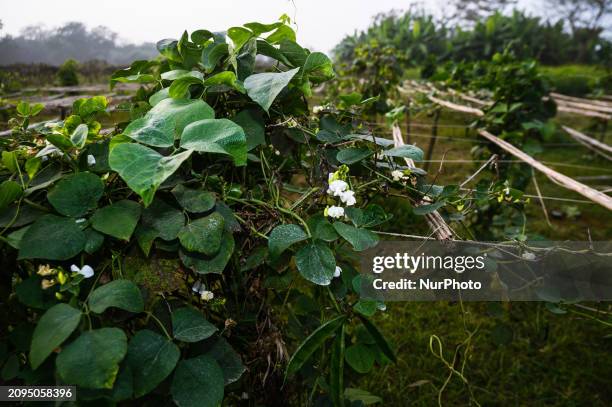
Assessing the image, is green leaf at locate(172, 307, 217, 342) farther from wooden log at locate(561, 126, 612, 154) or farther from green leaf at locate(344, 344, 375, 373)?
wooden log at locate(561, 126, 612, 154)

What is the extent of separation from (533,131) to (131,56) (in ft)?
6.94

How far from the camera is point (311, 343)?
0.42 m

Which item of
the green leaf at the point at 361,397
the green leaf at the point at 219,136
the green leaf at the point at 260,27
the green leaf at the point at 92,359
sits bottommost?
the green leaf at the point at 361,397

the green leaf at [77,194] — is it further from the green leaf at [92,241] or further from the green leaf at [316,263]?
the green leaf at [316,263]

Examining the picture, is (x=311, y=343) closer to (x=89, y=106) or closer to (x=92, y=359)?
(x=92, y=359)

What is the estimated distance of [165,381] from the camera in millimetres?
409

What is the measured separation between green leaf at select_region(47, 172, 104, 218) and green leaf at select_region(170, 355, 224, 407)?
0.19m

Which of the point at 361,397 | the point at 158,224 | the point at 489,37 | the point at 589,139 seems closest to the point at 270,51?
the point at 158,224

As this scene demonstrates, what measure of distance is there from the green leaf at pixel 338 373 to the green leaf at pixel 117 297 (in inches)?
8.5

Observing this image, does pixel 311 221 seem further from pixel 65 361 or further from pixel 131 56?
pixel 131 56

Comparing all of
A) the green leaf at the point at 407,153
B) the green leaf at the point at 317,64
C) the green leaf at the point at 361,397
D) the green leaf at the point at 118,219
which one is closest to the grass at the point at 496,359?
the green leaf at the point at 361,397

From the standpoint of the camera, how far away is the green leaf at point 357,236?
431 millimetres

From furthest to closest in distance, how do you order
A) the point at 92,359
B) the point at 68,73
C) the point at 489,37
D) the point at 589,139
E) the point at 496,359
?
the point at 489,37 < the point at 68,73 < the point at 589,139 < the point at 496,359 < the point at 92,359

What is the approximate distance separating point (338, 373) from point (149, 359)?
8.0 inches
